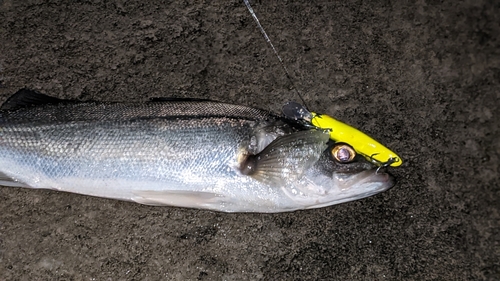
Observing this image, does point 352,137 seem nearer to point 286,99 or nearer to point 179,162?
point 286,99

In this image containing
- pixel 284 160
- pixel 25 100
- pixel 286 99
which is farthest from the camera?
pixel 286 99

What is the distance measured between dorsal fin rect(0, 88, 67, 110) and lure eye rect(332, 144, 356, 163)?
1822mm

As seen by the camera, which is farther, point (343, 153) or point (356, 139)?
point (356, 139)

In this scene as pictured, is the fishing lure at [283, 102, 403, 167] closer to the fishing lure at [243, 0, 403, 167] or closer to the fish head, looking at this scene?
the fishing lure at [243, 0, 403, 167]

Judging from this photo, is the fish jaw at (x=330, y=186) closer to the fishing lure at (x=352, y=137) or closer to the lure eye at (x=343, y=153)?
the lure eye at (x=343, y=153)

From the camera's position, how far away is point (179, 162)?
8.43ft

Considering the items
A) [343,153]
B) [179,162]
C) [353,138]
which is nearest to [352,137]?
[353,138]

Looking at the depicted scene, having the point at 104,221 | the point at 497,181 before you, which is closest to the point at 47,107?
the point at 104,221

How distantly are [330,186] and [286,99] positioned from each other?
2.52 ft

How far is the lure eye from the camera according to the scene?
103 inches

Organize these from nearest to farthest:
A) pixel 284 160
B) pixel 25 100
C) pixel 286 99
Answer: pixel 284 160 → pixel 25 100 → pixel 286 99

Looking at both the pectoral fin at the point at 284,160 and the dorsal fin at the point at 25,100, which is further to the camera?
the dorsal fin at the point at 25,100

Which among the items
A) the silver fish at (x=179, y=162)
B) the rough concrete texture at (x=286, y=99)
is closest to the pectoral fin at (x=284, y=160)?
the silver fish at (x=179, y=162)

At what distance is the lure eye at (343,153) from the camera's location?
8.61 feet
